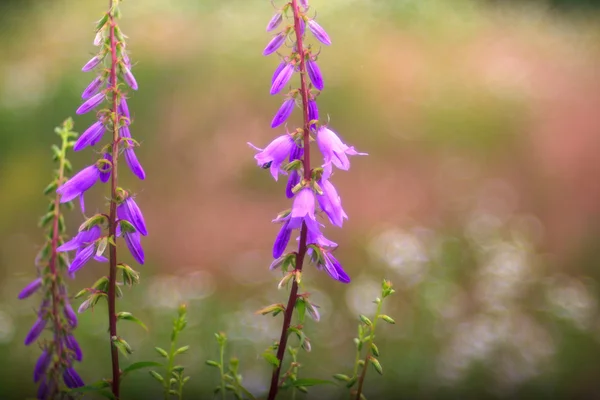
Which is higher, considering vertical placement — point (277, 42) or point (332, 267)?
point (277, 42)

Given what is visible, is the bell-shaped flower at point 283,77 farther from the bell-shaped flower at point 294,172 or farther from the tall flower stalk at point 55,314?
the tall flower stalk at point 55,314

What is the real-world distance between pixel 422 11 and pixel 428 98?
0.37 meters

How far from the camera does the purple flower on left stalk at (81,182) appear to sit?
569 mm

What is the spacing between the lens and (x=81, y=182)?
57 centimetres

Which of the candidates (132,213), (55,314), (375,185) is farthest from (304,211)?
(375,185)

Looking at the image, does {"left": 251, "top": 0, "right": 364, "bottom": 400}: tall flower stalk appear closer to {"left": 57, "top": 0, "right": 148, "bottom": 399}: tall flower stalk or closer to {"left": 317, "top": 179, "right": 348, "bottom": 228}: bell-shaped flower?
{"left": 317, "top": 179, "right": 348, "bottom": 228}: bell-shaped flower

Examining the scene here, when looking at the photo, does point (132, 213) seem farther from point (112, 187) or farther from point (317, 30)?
point (317, 30)

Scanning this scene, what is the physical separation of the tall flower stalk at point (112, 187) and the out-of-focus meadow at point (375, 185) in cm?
101

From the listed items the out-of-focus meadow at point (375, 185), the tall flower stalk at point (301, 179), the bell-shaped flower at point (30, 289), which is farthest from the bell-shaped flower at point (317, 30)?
the out-of-focus meadow at point (375, 185)

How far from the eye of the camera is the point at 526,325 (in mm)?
1754

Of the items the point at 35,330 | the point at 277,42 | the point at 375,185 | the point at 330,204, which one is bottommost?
the point at 35,330

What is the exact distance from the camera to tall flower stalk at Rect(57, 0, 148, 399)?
0.55 m

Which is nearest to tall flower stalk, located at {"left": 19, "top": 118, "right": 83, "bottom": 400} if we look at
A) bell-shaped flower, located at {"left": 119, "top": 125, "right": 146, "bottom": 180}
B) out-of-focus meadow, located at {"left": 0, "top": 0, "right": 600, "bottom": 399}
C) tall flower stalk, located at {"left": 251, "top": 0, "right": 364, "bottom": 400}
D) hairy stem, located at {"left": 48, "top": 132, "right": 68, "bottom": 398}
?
hairy stem, located at {"left": 48, "top": 132, "right": 68, "bottom": 398}

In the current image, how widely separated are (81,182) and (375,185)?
5.82 ft
